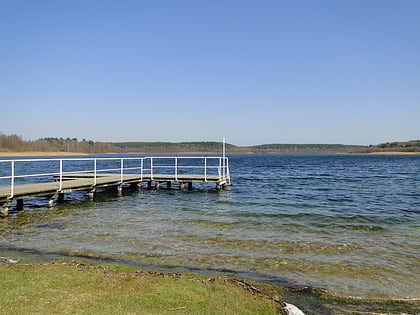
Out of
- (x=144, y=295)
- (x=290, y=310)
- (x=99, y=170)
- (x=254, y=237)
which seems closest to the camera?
(x=290, y=310)

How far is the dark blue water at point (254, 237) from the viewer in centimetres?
704

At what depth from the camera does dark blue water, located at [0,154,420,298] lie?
7039 mm

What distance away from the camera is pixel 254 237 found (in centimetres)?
1000

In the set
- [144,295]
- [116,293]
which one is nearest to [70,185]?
[116,293]

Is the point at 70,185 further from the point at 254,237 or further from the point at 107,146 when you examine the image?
the point at 107,146

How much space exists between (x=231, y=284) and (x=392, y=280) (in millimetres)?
3481

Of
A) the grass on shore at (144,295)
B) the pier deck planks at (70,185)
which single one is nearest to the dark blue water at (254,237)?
the grass on shore at (144,295)

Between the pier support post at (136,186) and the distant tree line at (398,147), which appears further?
the distant tree line at (398,147)

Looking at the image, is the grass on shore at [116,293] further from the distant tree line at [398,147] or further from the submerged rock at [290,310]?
the distant tree line at [398,147]

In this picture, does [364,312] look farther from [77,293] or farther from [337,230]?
[337,230]

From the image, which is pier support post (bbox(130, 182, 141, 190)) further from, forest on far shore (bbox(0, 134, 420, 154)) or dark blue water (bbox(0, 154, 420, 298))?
forest on far shore (bbox(0, 134, 420, 154))

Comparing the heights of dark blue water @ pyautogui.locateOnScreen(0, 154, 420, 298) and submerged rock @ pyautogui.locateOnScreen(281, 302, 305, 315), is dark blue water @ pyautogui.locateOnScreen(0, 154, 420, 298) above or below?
below

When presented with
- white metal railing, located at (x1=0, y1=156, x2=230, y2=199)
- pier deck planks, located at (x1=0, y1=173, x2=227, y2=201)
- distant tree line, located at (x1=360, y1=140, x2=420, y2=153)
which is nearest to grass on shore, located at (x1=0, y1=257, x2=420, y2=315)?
white metal railing, located at (x1=0, y1=156, x2=230, y2=199)

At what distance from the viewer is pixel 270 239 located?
32.0ft
